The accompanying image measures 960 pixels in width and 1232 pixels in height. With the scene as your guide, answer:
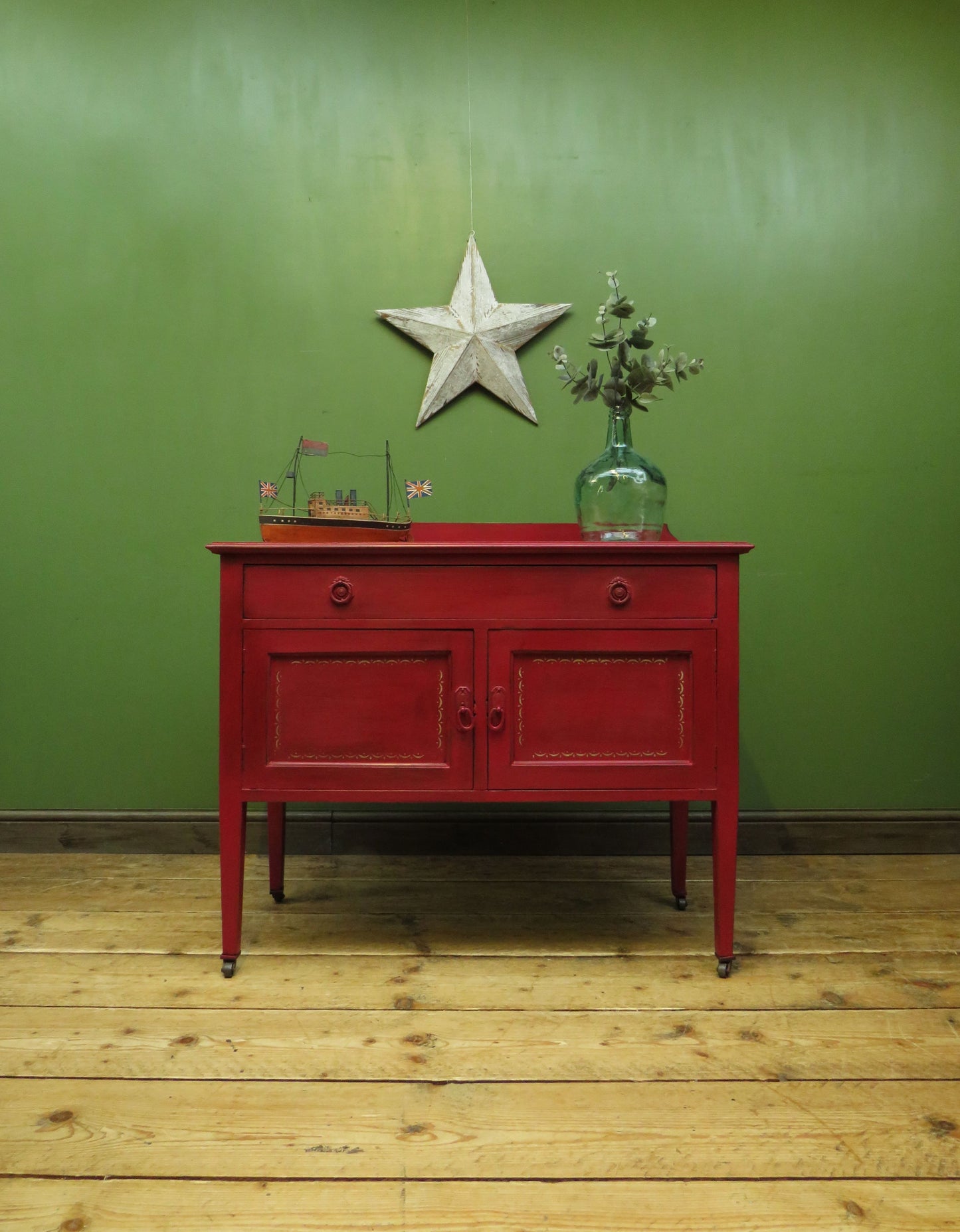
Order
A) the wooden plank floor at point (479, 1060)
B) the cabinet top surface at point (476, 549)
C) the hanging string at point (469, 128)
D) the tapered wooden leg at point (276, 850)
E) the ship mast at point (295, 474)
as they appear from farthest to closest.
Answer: the hanging string at point (469, 128)
the tapered wooden leg at point (276, 850)
the ship mast at point (295, 474)
the cabinet top surface at point (476, 549)
the wooden plank floor at point (479, 1060)

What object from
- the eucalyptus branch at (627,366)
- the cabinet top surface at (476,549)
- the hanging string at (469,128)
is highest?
the hanging string at (469,128)

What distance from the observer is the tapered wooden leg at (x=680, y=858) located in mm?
1795

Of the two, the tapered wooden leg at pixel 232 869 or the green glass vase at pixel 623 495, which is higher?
the green glass vase at pixel 623 495

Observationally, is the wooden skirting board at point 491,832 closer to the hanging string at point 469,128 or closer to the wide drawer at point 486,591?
the wide drawer at point 486,591

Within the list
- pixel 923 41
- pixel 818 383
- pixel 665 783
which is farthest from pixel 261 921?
pixel 923 41

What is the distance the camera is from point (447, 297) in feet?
7.03

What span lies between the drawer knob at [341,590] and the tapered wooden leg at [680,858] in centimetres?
90

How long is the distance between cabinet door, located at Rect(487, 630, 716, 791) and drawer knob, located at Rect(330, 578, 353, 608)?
11.5 inches

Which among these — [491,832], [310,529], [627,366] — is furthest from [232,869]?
[627,366]

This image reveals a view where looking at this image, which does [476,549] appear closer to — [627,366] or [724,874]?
[627,366]

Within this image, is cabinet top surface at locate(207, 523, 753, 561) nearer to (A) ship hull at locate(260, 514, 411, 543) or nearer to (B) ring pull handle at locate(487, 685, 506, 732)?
(A) ship hull at locate(260, 514, 411, 543)

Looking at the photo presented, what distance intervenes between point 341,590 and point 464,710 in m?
0.33

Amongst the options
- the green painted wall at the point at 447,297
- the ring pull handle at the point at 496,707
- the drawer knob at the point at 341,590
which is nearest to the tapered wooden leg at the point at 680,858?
the green painted wall at the point at 447,297

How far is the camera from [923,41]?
2131 mm
